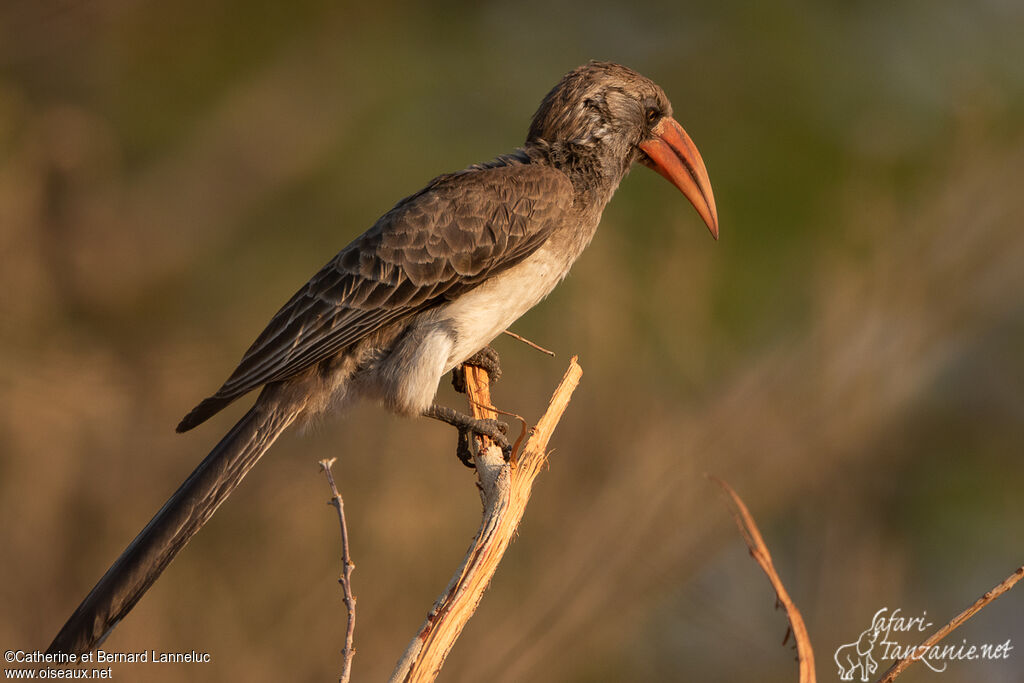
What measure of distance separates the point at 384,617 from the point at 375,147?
832cm

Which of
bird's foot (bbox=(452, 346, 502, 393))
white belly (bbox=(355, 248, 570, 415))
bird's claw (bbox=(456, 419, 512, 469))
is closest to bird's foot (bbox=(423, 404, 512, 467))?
bird's claw (bbox=(456, 419, 512, 469))

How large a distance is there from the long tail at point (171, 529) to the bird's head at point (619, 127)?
6.36 ft

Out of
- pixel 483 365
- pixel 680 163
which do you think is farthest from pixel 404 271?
pixel 680 163

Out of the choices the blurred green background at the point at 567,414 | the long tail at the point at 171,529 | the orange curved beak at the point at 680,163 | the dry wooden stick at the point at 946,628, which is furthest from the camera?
the blurred green background at the point at 567,414

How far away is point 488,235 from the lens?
15.1ft

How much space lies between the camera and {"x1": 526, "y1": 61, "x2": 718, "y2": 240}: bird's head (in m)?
5.02

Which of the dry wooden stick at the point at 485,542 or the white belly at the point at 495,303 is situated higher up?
the white belly at the point at 495,303

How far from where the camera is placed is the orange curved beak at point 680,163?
205 inches

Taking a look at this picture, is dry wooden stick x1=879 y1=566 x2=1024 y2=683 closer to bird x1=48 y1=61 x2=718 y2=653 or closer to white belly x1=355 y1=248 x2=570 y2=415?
bird x1=48 y1=61 x2=718 y2=653

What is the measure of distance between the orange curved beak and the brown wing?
833 mm

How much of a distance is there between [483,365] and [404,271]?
0.95 metres

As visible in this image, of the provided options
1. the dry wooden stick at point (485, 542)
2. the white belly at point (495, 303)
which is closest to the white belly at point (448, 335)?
the white belly at point (495, 303)

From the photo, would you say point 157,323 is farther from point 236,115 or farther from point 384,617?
point 384,617

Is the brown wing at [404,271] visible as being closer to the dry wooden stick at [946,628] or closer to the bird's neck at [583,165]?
the bird's neck at [583,165]
